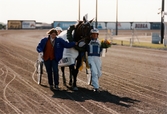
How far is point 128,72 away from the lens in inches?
556

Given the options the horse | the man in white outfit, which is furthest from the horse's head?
the man in white outfit

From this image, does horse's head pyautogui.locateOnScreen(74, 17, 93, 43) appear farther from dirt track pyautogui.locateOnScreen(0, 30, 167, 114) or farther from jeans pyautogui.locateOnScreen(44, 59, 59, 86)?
dirt track pyautogui.locateOnScreen(0, 30, 167, 114)

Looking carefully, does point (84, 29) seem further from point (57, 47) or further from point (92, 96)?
point (92, 96)

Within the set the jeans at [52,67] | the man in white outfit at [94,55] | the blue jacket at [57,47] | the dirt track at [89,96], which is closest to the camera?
the dirt track at [89,96]

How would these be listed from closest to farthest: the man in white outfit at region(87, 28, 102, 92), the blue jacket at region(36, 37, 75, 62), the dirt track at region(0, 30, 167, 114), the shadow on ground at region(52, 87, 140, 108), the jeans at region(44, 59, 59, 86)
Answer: the dirt track at region(0, 30, 167, 114)
the shadow on ground at region(52, 87, 140, 108)
the man in white outfit at region(87, 28, 102, 92)
the blue jacket at region(36, 37, 75, 62)
the jeans at region(44, 59, 59, 86)

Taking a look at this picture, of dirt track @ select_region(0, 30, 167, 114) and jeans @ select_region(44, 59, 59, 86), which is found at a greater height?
jeans @ select_region(44, 59, 59, 86)

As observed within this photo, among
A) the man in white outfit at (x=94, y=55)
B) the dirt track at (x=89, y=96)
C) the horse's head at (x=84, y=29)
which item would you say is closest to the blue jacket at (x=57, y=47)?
the horse's head at (x=84, y=29)

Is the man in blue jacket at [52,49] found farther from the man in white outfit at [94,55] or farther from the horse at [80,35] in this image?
the man in white outfit at [94,55]

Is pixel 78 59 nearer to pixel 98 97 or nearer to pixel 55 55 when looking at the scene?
pixel 55 55

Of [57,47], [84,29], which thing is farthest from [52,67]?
[84,29]

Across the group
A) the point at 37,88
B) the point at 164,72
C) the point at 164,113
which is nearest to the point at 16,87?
the point at 37,88

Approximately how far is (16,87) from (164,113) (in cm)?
450

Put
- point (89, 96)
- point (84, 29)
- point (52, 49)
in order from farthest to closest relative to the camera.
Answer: point (52, 49), point (84, 29), point (89, 96)

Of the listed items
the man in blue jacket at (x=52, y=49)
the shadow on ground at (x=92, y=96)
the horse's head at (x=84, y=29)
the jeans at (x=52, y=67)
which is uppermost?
the horse's head at (x=84, y=29)
